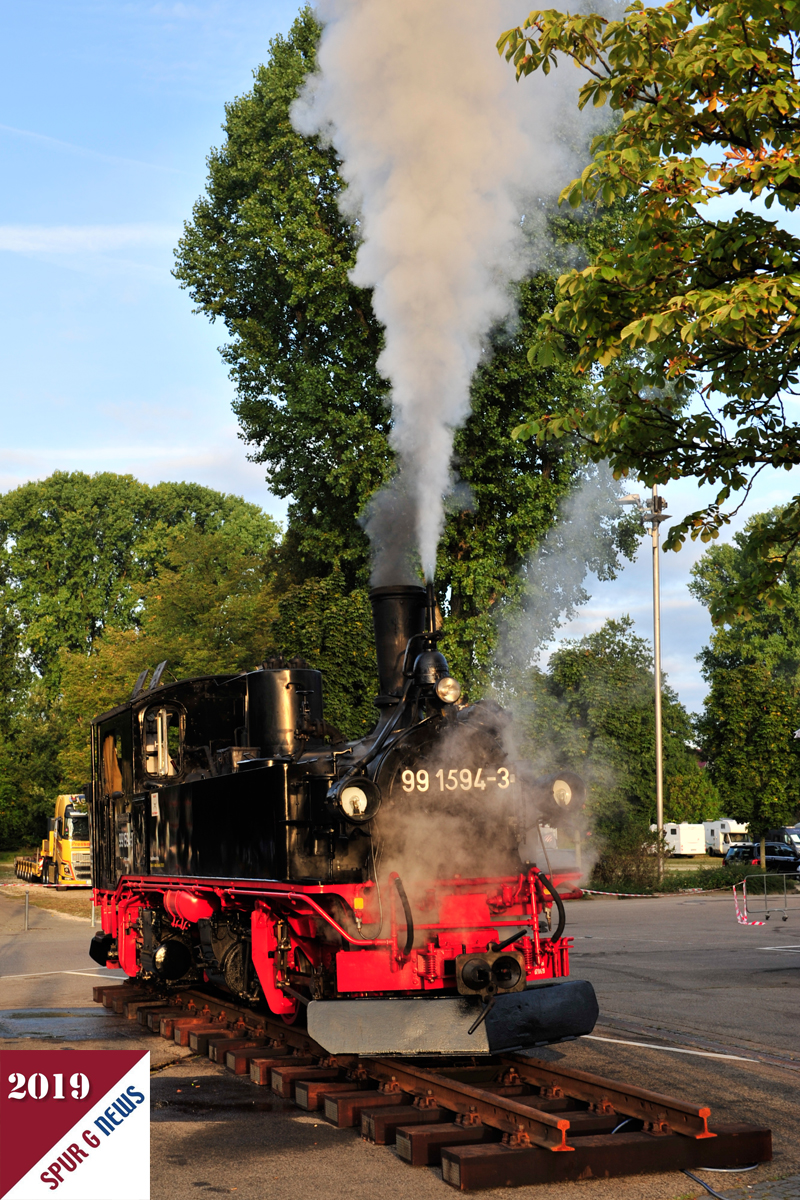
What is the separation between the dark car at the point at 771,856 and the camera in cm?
3684

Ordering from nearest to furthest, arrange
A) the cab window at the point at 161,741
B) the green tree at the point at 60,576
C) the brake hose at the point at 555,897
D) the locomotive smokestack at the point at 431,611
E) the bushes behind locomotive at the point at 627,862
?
the brake hose at the point at 555,897 < the locomotive smokestack at the point at 431,611 < the cab window at the point at 161,741 < the bushes behind locomotive at the point at 627,862 < the green tree at the point at 60,576

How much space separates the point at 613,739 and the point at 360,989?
24.4 m

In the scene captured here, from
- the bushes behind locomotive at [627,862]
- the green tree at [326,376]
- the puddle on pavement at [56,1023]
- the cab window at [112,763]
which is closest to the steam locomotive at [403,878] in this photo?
the puddle on pavement at [56,1023]

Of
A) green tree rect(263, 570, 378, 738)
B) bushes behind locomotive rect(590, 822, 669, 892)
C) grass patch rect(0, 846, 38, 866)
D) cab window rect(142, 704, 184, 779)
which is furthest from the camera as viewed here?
grass patch rect(0, 846, 38, 866)

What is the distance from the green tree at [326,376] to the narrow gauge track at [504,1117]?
1470cm

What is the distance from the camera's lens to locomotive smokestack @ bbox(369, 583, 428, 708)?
881 centimetres

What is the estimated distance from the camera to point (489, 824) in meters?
8.52

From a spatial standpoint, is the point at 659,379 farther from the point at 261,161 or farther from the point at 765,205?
Answer: the point at 261,161

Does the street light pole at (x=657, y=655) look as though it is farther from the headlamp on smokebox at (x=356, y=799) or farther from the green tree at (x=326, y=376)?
the headlamp on smokebox at (x=356, y=799)

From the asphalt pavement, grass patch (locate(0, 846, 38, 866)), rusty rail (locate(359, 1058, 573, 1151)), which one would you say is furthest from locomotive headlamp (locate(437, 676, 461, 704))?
grass patch (locate(0, 846, 38, 866))

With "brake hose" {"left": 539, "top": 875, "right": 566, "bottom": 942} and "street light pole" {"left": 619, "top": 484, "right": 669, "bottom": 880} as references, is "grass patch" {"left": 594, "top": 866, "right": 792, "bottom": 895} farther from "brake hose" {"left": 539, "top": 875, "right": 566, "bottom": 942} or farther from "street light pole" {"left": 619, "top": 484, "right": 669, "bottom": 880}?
"brake hose" {"left": 539, "top": 875, "right": 566, "bottom": 942}

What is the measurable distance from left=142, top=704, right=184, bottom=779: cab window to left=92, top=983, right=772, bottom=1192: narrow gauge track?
3.71 meters

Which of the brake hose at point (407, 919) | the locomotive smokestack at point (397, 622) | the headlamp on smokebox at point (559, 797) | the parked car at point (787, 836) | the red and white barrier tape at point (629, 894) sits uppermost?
the locomotive smokestack at point (397, 622)

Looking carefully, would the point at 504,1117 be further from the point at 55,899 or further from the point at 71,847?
the point at 71,847
